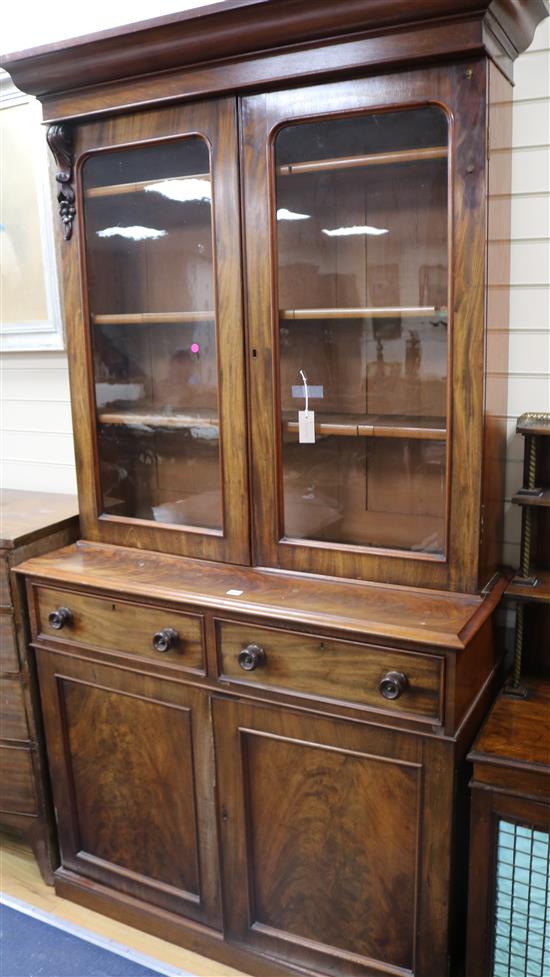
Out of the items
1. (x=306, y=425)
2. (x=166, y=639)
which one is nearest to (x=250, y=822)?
(x=166, y=639)

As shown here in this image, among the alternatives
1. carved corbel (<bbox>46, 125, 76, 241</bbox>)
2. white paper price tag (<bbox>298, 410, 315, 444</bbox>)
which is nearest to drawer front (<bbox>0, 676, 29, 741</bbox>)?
white paper price tag (<bbox>298, 410, 315, 444</bbox>)

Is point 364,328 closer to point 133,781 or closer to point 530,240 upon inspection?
point 530,240

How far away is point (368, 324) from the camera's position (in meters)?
1.65

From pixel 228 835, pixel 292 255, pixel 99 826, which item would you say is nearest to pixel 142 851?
pixel 99 826

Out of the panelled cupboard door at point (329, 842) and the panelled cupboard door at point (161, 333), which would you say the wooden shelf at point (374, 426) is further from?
the panelled cupboard door at point (329, 842)

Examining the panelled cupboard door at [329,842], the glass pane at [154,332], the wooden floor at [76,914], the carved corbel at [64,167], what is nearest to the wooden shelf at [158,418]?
the glass pane at [154,332]

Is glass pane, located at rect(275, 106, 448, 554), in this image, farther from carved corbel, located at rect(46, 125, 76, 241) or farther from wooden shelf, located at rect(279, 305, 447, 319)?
carved corbel, located at rect(46, 125, 76, 241)

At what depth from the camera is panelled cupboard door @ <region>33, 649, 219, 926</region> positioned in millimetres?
1782

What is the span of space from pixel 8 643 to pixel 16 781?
386 millimetres

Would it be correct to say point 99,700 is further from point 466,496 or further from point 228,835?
point 466,496

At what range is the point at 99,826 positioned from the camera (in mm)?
1979

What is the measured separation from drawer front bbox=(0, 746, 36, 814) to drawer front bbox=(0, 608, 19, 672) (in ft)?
0.75

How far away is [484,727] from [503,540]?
1.45 feet

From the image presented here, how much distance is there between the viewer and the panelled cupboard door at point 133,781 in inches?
70.2
